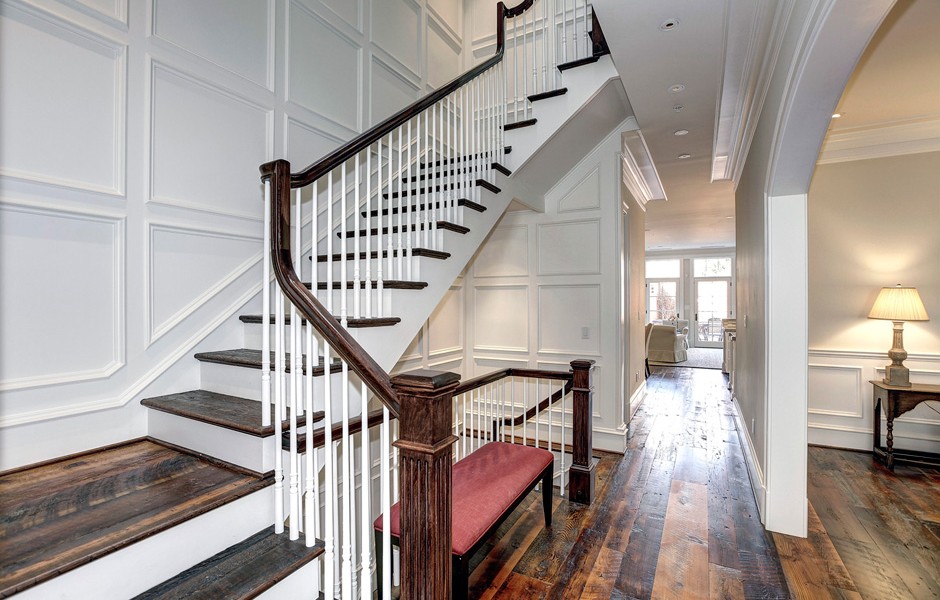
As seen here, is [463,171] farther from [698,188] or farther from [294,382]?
[698,188]

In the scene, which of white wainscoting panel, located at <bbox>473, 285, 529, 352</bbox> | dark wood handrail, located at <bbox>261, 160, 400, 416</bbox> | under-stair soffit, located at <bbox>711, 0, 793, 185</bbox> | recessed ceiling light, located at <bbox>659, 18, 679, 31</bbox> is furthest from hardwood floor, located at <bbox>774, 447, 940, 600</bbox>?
recessed ceiling light, located at <bbox>659, 18, 679, 31</bbox>

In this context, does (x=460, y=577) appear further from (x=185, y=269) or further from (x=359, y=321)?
(x=185, y=269)

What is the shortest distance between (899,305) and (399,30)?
15.3 feet

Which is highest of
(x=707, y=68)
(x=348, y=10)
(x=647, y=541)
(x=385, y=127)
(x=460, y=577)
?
(x=348, y=10)

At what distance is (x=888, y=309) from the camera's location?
346 centimetres

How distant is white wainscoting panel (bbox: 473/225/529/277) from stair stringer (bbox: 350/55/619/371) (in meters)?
0.47

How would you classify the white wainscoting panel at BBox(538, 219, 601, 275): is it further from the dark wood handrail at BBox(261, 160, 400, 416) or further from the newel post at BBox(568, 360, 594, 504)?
the dark wood handrail at BBox(261, 160, 400, 416)

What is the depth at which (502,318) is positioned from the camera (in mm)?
4555

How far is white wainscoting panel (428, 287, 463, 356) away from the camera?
4160 millimetres

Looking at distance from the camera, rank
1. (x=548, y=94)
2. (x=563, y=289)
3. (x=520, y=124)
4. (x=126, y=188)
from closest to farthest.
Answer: (x=126, y=188) → (x=548, y=94) → (x=520, y=124) → (x=563, y=289)

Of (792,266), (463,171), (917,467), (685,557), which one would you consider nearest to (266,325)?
(463,171)

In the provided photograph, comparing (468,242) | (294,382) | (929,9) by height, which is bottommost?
(294,382)

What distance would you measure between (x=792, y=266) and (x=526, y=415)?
76.5 inches

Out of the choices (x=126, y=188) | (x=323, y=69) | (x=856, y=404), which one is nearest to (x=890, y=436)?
(x=856, y=404)
